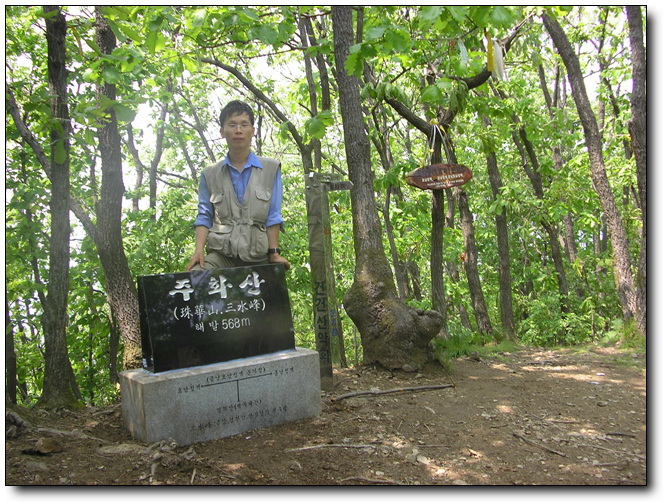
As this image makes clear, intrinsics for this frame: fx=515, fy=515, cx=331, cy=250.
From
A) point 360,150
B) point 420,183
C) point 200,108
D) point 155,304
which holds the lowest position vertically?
point 155,304

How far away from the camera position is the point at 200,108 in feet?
58.1

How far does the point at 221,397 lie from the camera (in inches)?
157

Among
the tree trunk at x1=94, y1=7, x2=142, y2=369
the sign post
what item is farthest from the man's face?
the tree trunk at x1=94, y1=7, x2=142, y2=369

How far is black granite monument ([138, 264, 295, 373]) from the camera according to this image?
12.9ft

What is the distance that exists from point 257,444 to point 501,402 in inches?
99.0

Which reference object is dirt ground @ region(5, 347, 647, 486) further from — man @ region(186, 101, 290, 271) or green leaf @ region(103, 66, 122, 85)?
green leaf @ region(103, 66, 122, 85)

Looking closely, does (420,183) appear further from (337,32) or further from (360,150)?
(337,32)

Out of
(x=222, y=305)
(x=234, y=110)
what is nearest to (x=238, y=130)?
(x=234, y=110)

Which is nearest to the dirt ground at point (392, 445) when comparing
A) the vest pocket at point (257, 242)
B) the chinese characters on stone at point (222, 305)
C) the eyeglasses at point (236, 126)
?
A: the chinese characters on stone at point (222, 305)

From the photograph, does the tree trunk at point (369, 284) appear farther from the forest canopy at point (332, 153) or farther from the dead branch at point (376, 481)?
the dead branch at point (376, 481)

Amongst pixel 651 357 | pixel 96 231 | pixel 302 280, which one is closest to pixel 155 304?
pixel 96 231

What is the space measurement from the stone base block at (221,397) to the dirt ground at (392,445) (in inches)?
4.1

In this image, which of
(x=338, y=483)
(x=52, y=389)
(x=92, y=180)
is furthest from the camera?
(x=92, y=180)

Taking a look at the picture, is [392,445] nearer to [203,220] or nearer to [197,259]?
[197,259]
